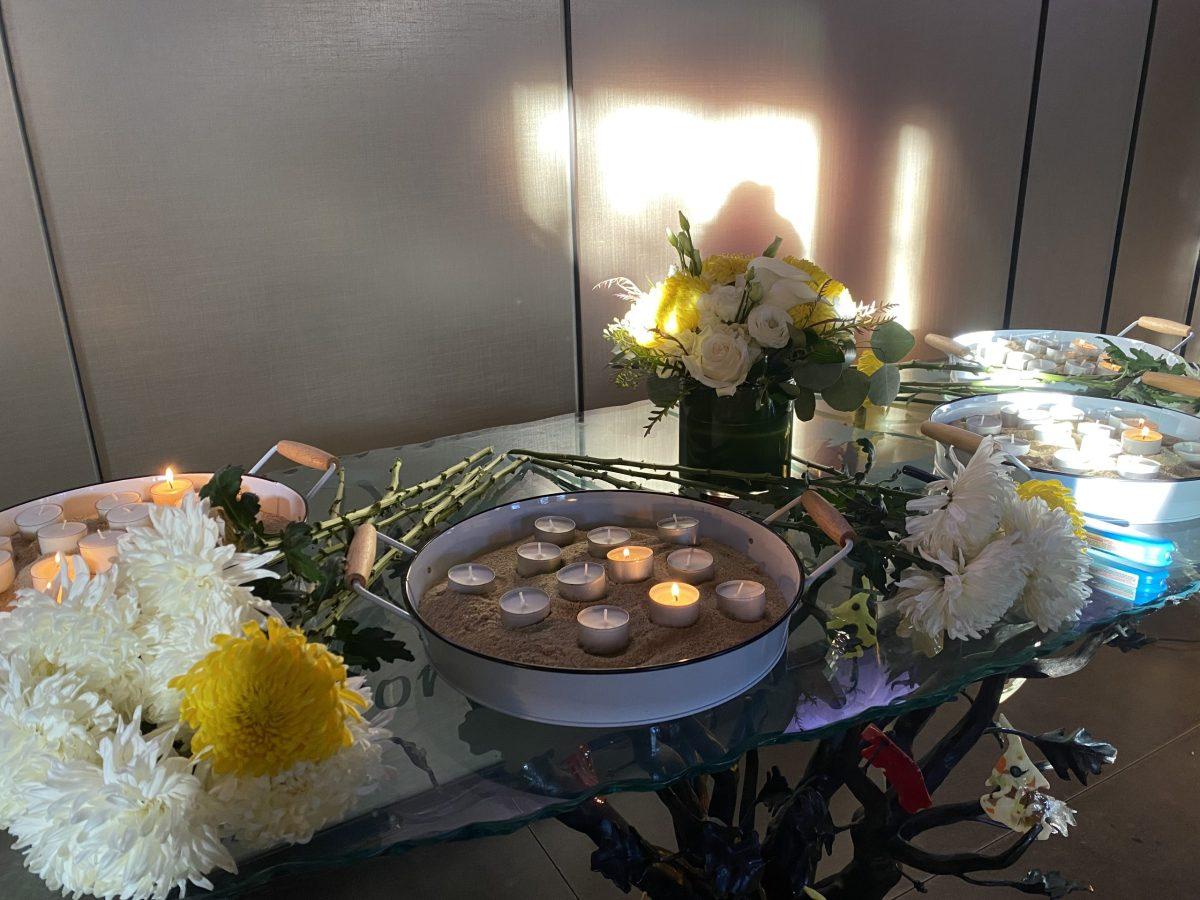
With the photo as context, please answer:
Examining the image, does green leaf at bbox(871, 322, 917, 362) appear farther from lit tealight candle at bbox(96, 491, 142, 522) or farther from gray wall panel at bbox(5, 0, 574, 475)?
lit tealight candle at bbox(96, 491, 142, 522)

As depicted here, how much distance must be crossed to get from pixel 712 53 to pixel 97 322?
114 cm

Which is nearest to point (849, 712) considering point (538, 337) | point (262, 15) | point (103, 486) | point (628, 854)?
point (628, 854)

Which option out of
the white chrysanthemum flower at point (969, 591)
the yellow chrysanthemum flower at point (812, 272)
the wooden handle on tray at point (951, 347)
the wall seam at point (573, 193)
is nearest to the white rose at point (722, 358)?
the yellow chrysanthemum flower at point (812, 272)

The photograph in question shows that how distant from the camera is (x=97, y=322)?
4.16 ft

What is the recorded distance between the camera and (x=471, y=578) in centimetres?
74

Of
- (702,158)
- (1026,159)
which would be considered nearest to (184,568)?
(702,158)

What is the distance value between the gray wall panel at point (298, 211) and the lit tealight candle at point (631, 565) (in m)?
0.84

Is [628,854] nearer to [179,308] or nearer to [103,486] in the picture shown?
[103,486]

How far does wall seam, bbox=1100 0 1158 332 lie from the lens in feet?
7.75

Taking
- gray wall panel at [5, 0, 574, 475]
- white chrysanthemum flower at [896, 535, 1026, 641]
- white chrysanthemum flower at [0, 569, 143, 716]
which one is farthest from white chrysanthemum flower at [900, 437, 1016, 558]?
gray wall panel at [5, 0, 574, 475]

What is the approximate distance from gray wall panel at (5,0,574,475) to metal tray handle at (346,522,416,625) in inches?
28.1

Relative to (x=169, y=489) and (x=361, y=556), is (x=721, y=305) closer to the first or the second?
(x=361, y=556)

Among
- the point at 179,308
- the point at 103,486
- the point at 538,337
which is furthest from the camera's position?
the point at 538,337

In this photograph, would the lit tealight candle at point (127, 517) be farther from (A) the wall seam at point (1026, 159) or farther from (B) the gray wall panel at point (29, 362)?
(A) the wall seam at point (1026, 159)
